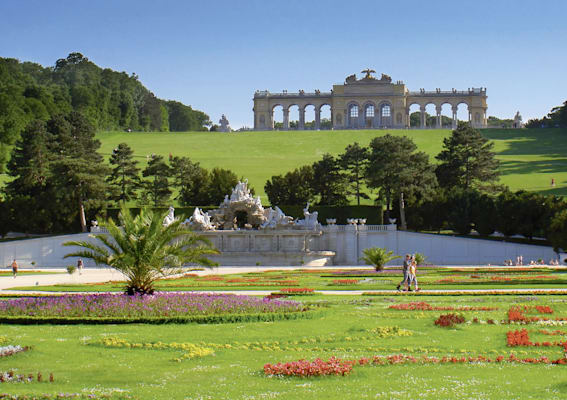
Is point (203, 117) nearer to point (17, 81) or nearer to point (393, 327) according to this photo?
point (17, 81)

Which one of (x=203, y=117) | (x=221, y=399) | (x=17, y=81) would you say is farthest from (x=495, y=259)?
(x=203, y=117)

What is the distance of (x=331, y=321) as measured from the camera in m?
16.1

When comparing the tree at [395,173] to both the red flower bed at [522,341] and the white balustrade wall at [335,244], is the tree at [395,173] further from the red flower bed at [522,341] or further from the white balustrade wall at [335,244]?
the red flower bed at [522,341]

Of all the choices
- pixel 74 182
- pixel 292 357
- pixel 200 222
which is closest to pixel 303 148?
pixel 74 182

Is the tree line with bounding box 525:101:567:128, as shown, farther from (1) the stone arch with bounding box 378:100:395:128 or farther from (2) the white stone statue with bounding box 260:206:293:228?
(2) the white stone statue with bounding box 260:206:293:228

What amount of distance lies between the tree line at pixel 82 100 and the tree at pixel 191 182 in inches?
694

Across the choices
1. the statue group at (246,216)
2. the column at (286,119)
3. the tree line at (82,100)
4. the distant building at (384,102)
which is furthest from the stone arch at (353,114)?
the statue group at (246,216)

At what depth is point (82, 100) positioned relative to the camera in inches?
4385

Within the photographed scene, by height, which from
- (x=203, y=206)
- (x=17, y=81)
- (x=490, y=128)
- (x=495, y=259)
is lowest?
(x=495, y=259)

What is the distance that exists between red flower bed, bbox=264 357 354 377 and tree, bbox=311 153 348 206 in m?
47.1

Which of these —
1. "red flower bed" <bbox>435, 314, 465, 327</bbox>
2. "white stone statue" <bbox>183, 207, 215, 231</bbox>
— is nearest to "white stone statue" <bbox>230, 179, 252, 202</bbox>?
"white stone statue" <bbox>183, 207, 215, 231</bbox>

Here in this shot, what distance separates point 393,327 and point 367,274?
61.5ft

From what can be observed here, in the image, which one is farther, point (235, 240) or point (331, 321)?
point (235, 240)

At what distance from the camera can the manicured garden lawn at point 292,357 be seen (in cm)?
984
